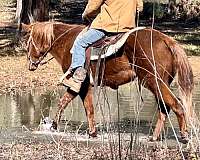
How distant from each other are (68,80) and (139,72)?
47.4 inches

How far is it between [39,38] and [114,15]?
1.67 metres

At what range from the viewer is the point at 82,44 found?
360 inches

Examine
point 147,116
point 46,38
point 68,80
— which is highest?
point 46,38

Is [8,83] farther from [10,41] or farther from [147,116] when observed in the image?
[10,41]

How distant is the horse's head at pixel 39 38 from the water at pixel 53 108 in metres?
0.99

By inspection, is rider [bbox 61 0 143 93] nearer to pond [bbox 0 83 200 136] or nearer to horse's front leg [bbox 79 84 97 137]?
horse's front leg [bbox 79 84 97 137]

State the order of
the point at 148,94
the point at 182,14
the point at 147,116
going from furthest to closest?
the point at 182,14 → the point at 148,94 → the point at 147,116

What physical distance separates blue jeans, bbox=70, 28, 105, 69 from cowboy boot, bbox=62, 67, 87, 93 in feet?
0.34

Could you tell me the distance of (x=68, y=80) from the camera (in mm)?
9500

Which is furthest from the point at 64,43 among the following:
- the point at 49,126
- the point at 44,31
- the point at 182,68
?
the point at 182,68

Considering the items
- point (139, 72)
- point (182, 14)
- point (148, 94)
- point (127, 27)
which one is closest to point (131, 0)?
point (127, 27)

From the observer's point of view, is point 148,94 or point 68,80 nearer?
point 68,80

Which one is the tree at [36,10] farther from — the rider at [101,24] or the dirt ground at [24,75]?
the rider at [101,24]

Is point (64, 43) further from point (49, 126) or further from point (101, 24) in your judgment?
point (49, 126)
